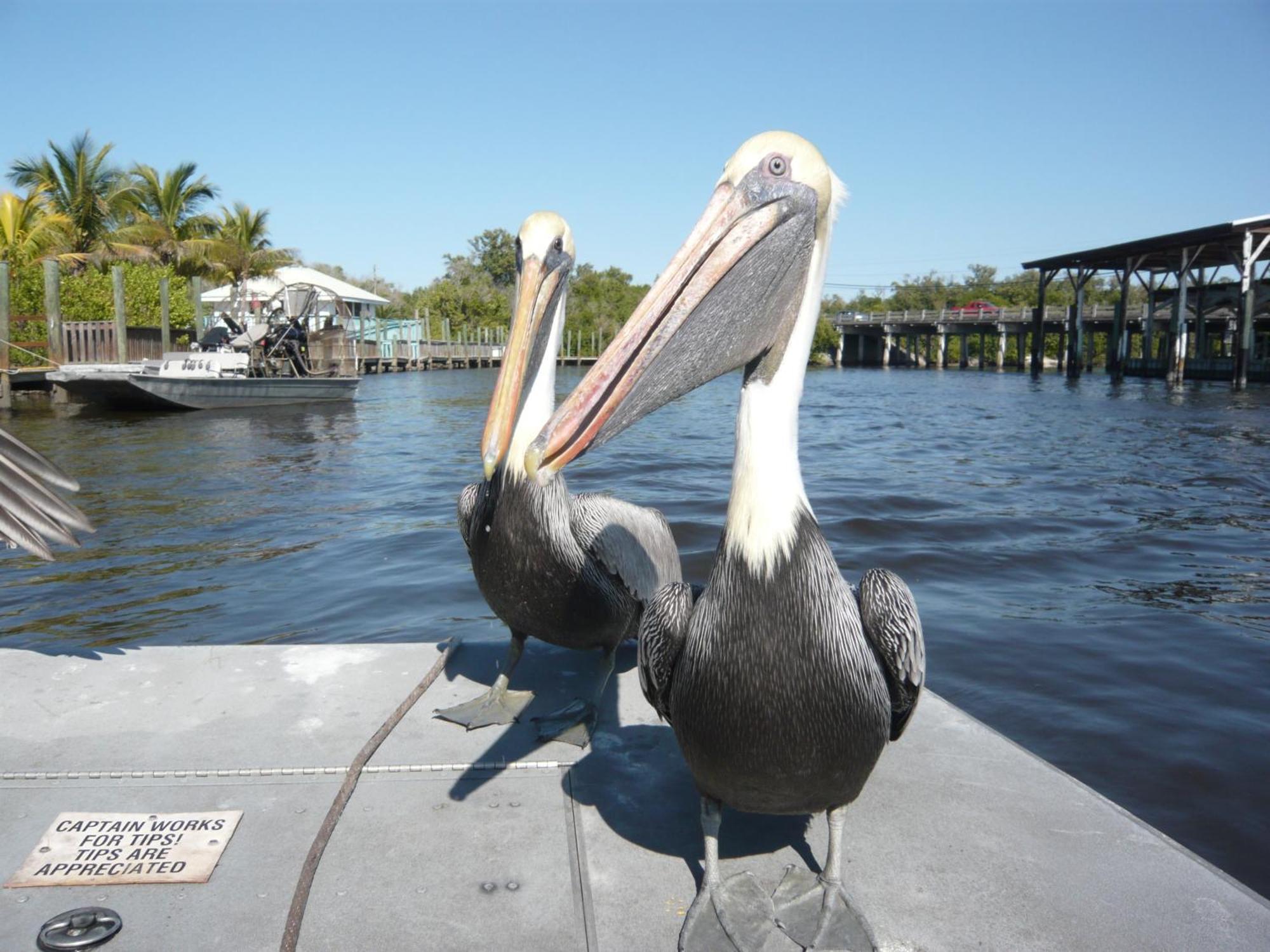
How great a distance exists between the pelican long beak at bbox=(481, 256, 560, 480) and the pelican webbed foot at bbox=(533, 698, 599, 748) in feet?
2.67

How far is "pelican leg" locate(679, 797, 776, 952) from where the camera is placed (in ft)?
6.14

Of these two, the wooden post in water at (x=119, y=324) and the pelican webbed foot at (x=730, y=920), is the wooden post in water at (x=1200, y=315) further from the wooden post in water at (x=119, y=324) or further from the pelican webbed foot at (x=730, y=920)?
the pelican webbed foot at (x=730, y=920)

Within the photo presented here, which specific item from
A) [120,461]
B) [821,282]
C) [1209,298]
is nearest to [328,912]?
[821,282]

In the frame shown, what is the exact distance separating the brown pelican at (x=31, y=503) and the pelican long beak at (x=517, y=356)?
122 centimetres

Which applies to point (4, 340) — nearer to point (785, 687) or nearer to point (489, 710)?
point (489, 710)

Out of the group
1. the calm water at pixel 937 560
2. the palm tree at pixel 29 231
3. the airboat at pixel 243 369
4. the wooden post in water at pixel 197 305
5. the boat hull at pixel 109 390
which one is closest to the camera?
the calm water at pixel 937 560

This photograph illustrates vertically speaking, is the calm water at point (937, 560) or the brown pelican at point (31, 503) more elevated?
the brown pelican at point (31, 503)

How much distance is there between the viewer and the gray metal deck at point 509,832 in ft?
6.25

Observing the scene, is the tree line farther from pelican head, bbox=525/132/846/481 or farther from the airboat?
pelican head, bbox=525/132/846/481

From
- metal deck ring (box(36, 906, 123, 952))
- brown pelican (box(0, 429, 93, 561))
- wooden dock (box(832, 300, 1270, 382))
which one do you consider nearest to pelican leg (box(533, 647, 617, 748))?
metal deck ring (box(36, 906, 123, 952))

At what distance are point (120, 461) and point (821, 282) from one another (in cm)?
1282

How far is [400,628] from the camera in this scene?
17.9ft

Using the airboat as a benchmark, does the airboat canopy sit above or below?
above

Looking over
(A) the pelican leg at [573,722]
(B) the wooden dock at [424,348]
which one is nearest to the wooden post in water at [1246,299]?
(B) the wooden dock at [424,348]
